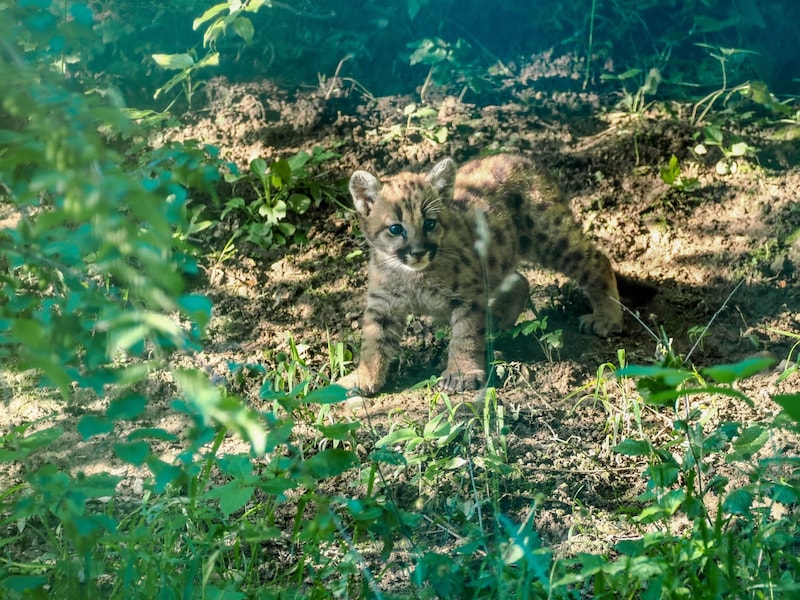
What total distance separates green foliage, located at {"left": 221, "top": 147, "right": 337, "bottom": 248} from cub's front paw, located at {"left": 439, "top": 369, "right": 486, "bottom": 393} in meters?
1.69

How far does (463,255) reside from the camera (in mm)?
5801

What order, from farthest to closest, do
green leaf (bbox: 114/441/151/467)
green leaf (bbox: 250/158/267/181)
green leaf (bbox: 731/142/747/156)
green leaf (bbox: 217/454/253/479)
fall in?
green leaf (bbox: 731/142/747/156)
green leaf (bbox: 250/158/267/181)
green leaf (bbox: 217/454/253/479)
green leaf (bbox: 114/441/151/467)

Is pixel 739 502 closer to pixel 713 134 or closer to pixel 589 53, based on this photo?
pixel 713 134

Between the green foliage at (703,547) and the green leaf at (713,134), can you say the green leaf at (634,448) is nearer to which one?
the green foliage at (703,547)

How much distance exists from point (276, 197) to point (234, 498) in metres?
3.42

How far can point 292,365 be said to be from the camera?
4.80m

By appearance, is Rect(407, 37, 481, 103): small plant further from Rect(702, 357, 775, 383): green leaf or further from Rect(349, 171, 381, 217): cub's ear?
Rect(702, 357, 775, 383): green leaf

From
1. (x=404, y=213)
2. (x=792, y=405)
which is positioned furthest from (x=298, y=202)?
(x=792, y=405)

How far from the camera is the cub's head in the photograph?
5.54m

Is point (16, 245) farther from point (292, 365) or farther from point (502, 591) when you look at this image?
point (292, 365)

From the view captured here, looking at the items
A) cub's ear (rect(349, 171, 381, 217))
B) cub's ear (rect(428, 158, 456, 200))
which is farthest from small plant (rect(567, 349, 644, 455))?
cub's ear (rect(349, 171, 381, 217))

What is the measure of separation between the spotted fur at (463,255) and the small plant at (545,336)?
228 millimetres

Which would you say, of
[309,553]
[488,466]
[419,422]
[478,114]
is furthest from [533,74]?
[309,553]

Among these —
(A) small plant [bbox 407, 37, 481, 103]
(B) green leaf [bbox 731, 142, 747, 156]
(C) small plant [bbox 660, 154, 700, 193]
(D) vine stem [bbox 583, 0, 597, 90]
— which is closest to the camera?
(C) small plant [bbox 660, 154, 700, 193]
